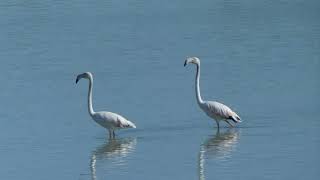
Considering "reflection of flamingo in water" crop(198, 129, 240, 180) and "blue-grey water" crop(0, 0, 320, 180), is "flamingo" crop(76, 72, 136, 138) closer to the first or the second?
"blue-grey water" crop(0, 0, 320, 180)

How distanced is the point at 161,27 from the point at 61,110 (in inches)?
328

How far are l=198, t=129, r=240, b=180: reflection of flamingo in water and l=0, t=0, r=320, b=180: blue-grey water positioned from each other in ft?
0.08

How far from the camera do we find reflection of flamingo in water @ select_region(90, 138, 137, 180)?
48.5 feet

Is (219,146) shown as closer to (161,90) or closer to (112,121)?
(112,121)

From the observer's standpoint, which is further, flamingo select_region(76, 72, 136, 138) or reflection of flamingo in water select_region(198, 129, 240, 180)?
flamingo select_region(76, 72, 136, 138)

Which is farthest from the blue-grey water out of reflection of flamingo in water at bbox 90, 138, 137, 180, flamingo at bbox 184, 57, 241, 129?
flamingo at bbox 184, 57, 241, 129

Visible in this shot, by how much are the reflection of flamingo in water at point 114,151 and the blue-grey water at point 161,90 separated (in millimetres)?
15

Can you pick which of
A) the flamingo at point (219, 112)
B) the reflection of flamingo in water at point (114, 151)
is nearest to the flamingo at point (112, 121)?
the reflection of flamingo in water at point (114, 151)

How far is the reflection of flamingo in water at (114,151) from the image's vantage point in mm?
14773

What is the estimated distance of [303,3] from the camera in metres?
28.8

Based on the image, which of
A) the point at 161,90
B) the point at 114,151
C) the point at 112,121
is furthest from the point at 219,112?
the point at 161,90

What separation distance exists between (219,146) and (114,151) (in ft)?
4.29

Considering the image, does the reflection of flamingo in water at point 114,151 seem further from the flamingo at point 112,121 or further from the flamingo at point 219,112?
the flamingo at point 219,112

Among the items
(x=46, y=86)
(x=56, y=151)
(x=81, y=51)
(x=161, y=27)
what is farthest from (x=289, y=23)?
(x=56, y=151)
